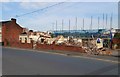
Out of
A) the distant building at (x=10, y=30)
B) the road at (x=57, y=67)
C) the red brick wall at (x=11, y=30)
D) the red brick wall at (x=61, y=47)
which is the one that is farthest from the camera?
the red brick wall at (x=11, y=30)

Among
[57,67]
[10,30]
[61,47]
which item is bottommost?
[57,67]

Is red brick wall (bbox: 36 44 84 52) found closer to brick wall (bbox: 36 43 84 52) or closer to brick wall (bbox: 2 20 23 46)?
brick wall (bbox: 36 43 84 52)

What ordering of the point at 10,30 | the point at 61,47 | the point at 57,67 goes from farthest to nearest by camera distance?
the point at 10,30 → the point at 61,47 → the point at 57,67

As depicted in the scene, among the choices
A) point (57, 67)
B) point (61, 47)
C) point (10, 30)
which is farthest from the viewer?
point (10, 30)

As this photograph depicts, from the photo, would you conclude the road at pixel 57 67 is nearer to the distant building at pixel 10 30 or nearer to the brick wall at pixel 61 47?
the brick wall at pixel 61 47

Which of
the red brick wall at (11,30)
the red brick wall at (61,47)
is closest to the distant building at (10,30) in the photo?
the red brick wall at (11,30)

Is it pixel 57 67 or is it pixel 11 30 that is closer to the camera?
pixel 57 67

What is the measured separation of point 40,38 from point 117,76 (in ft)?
213

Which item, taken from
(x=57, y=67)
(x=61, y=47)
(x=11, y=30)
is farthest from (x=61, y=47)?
(x=11, y=30)

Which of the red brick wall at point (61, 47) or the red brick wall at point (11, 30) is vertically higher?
the red brick wall at point (11, 30)

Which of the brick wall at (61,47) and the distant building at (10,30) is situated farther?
the distant building at (10,30)

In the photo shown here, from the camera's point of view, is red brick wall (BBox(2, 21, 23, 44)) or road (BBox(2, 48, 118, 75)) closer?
road (BBox(2, 48, 118, 75))

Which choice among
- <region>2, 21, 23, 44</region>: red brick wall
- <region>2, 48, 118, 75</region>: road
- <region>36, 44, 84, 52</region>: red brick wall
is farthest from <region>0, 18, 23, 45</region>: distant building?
<region>2, 48, 118, 75</region>: road

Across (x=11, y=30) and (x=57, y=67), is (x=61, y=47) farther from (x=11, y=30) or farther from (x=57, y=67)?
(x=11, y=30)
